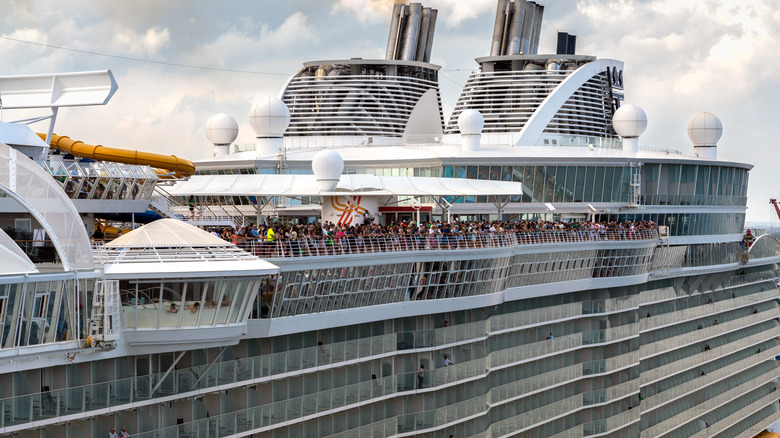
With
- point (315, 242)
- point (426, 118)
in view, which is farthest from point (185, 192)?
point (426, 118)

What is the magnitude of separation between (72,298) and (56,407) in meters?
3.08

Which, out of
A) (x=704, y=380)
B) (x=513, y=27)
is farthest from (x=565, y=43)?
(x=704, y=380)

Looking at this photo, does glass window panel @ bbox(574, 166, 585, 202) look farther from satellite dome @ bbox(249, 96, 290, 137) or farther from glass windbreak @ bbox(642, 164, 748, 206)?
satellite dome @ bbox(249, 96, 290, 137)

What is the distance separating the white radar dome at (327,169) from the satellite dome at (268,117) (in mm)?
16909

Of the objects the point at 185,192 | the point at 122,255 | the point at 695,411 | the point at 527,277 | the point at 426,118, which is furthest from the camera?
the point at 426,118

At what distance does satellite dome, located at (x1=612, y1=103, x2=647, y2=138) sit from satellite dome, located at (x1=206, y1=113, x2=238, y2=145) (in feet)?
80.8

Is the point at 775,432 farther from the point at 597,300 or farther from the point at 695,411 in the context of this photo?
the point at 597,300

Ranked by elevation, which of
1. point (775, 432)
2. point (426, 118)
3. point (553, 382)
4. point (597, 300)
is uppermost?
point (426, 118)

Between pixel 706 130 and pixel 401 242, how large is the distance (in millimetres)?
40040

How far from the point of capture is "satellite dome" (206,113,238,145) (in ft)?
222

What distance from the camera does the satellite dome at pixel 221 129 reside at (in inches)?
2662

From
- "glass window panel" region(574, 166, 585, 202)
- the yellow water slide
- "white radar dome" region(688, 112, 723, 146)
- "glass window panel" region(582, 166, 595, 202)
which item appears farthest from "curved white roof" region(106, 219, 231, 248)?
"white radar dome" region(688, 112, 723, 146)

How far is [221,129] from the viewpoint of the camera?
6762 centimetres

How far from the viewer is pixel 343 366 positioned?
123ft
